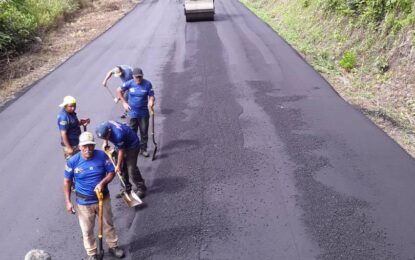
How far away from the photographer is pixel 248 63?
1504cm

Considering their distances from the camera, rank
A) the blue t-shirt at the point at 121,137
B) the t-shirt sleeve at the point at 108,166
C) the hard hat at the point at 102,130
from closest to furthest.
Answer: the t-shirt sleeve at the point at 108,166, the hard hat at the point at 102,130, the blue t-shirt at the point at 121,137

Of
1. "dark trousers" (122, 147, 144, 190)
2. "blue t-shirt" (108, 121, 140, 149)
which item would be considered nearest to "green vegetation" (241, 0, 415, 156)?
"dark trousers" (122, 147, 144, 190)

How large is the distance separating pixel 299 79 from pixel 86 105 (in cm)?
629

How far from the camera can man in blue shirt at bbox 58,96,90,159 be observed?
24.8ft

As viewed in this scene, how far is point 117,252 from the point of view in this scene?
616 cm

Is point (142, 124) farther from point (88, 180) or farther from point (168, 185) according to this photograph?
point (88, 180)

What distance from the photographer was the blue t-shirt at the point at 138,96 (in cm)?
872

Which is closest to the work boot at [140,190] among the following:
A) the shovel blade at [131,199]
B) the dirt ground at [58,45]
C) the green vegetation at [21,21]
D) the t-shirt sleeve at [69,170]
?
the shovel blade at [131,199]

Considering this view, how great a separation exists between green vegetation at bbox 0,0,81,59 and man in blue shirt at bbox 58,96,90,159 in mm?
9841

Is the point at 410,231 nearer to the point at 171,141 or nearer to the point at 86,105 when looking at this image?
the point at 171,141

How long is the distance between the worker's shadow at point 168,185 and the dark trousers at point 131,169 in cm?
35

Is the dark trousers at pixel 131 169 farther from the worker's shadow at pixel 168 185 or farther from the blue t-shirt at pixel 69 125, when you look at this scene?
the blue t-shirt at pixel 69 125

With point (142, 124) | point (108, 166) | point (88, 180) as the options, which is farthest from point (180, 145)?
point (88, 180)

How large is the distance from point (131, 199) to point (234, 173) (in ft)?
6.67
